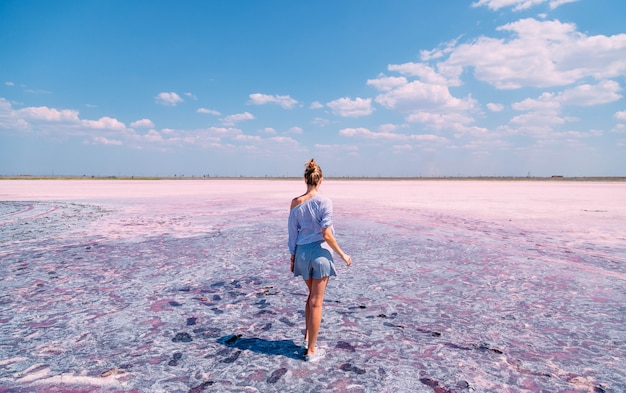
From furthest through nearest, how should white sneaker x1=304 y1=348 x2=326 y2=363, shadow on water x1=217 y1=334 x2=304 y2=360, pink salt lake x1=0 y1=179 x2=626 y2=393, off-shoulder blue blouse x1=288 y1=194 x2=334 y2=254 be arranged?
shadow on water x1=217 y1=334 x2=304 y2=360 < white sneaker x1=304 y1=348 x2=326 y2=363 < off-shoulder blue blouse x1=288 y1=194 x2=334 y2=254 < pink salt lake x1=0 y1=179 x2=626 y2=393

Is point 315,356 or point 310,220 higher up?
point 310,220

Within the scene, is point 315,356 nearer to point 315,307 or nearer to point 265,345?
point 315,307

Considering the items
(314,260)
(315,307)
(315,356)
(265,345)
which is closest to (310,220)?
(314,260)

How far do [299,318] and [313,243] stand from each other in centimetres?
207

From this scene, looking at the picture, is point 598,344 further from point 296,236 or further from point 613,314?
point 296,236

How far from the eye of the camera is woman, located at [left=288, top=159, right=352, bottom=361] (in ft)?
14.5

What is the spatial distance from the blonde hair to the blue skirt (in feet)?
2.59

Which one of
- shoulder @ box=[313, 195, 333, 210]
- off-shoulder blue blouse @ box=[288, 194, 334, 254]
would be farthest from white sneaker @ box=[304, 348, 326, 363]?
shoulder @ box=[313, 195, 333, 210]

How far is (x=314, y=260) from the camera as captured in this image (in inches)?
174

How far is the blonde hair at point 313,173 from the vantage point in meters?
4.50

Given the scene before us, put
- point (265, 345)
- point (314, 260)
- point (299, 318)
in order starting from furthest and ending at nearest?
point (299, 318)
point (265, 345)
point (314, 260)

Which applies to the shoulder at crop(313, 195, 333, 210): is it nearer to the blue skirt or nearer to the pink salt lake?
the blue skirt

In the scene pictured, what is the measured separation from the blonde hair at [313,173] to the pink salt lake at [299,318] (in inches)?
92.0

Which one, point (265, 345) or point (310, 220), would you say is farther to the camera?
point (265, 345)
